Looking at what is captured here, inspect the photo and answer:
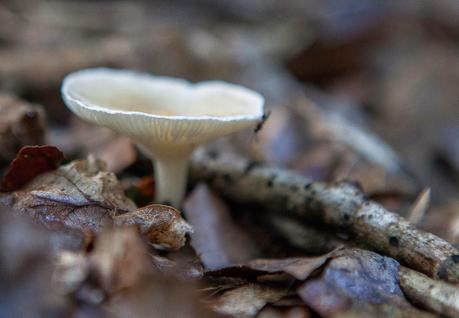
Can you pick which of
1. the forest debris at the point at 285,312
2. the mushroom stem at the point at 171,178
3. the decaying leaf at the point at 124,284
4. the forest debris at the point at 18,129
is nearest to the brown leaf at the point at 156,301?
the decaying leaf at the point at 124,284

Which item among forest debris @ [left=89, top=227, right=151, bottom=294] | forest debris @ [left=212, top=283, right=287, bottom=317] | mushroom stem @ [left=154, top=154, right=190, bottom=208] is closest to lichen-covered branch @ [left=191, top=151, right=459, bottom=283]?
mushroom stem @ [left=154, top=154, right=190, bottom=208]

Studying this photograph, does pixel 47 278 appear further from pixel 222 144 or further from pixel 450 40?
pixel 450 40

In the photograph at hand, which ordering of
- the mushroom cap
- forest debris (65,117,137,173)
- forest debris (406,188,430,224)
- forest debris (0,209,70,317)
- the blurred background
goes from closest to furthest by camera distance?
forest debris (0,209,70,317), the mushroom cap, forest debris (406,188,430,224), forest debris (65,117,137,173), the blurred background

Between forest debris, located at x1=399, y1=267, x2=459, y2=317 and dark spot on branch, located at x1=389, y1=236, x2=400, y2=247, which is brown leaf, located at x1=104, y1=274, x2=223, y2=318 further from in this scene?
dark spot on branch, located at x1=389, y1=236, x2=400, y2=247

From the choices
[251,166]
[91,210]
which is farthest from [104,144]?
[91,210]

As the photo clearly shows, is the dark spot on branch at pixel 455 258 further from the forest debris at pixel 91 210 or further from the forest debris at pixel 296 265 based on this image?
the forest debris at pixel 91 210
